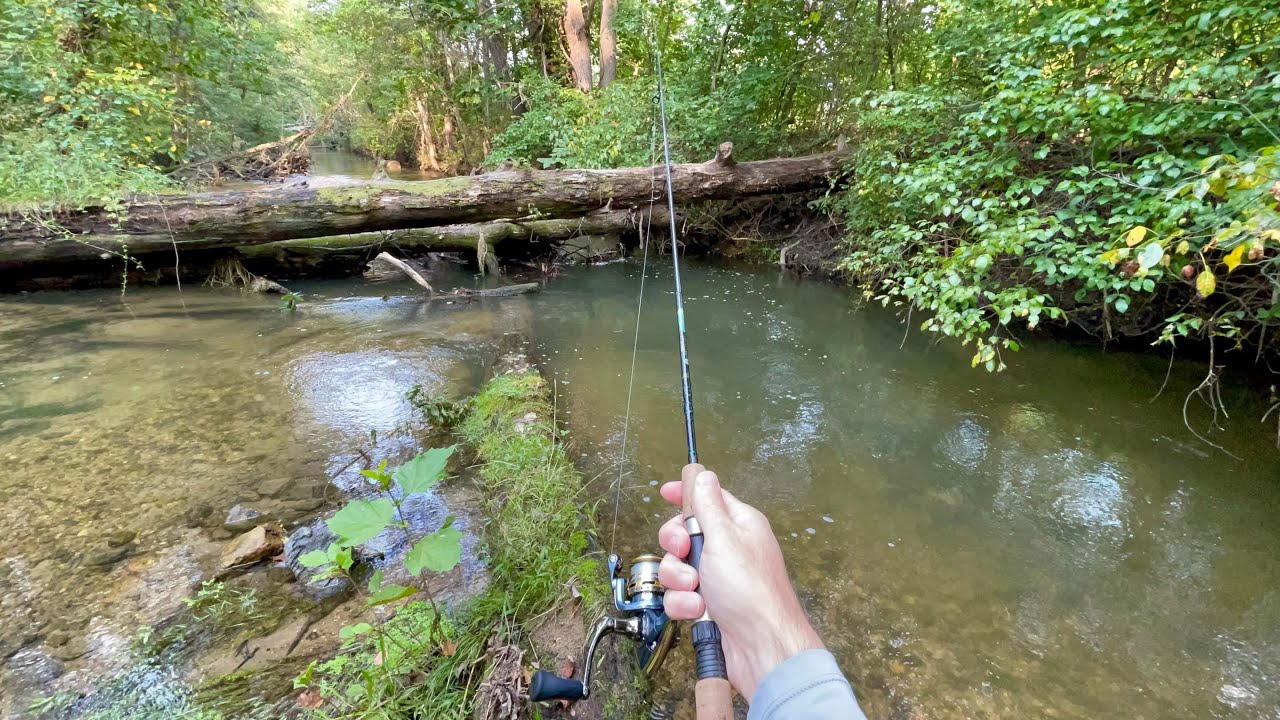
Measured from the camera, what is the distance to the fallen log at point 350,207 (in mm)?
6152

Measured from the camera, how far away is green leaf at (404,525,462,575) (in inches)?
58.1

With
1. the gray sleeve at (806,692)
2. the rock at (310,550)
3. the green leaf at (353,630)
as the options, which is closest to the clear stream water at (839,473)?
the rock at (310,550)

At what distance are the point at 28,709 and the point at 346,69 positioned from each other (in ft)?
66.4

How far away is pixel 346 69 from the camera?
688 inches

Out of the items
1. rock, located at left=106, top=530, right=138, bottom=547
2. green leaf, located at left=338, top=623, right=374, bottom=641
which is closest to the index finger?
green leaf, located at left=338, top=623, right=374, bottom=641

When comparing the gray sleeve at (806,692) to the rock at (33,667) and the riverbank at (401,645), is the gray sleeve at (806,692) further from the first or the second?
the rock at (33,667)

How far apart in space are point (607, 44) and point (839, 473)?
1064 centimetres

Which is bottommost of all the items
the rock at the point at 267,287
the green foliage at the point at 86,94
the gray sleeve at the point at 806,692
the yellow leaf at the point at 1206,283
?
the gray sleeve at the point at 806,692

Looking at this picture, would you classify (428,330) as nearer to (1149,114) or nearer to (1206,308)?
(1149,114)

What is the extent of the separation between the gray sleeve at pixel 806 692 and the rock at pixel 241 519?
107 inches

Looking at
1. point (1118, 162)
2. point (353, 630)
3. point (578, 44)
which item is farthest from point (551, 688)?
point (578, 44)

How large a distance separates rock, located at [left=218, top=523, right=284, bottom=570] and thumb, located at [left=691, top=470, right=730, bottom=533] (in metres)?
2.17

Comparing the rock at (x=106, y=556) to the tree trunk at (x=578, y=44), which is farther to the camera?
the tree trunk at (x=578, y=44)

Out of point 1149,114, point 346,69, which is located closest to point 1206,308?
point 1149,114
